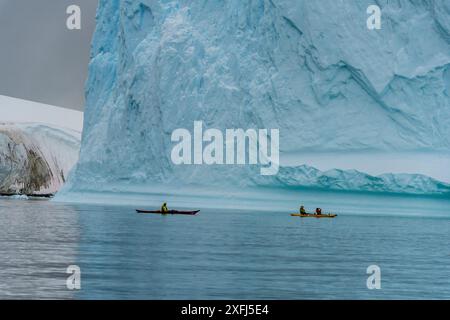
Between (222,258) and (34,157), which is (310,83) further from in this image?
(34,157)

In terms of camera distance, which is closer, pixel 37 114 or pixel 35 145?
A: pixel 35 145

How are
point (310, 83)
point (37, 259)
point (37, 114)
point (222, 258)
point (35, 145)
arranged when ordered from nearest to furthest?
point (37, 259), point (222, 258), point (310, 83), point (35, 145), point (37, 114)

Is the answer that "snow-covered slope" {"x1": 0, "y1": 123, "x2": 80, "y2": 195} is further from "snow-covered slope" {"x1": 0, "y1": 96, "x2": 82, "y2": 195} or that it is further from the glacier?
the glacier

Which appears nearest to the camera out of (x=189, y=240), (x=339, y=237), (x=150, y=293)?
(x=150, y=293)

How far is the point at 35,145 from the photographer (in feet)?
191

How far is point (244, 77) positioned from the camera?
23953 millimetres

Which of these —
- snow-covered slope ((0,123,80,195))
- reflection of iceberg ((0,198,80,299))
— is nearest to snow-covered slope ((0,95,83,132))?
snow-covered slope ((0,123,80,195))

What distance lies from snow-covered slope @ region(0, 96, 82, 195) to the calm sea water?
34469mm

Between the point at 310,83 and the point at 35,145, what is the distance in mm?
37837

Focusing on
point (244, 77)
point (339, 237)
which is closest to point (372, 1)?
point (244, 77)

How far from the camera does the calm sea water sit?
9.59 m

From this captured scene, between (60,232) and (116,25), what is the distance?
13470 millimetres

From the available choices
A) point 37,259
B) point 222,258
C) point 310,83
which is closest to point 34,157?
point 310,83
